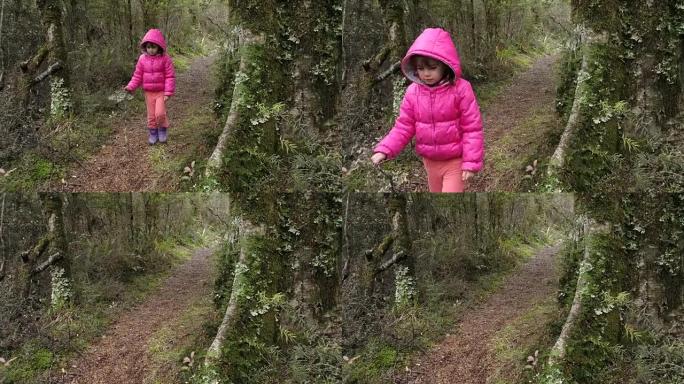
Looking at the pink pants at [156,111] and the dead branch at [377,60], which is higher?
the dead branch at [377,60]

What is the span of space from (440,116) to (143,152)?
7.40 ft

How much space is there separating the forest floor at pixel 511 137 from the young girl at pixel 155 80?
145cm

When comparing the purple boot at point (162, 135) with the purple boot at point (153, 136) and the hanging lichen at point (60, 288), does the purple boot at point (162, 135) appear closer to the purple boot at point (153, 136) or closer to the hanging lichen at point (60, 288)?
the purple boot at point (153, 136)

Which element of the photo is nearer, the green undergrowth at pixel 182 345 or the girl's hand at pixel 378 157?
the girl's hand at pixel 378 157

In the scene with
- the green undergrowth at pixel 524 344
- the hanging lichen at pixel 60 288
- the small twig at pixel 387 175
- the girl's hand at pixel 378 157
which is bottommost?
the green undergrowth at pixel 524 344

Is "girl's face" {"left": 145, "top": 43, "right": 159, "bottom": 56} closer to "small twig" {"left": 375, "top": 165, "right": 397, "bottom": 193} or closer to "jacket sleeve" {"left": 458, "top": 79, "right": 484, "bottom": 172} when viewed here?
"small twig" {"left": 375, "top": 165, "right": 397, "bottom": 193}

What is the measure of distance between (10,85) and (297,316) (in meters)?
2.86

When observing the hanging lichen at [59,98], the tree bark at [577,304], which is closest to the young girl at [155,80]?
the hanging lichen at [59,98]

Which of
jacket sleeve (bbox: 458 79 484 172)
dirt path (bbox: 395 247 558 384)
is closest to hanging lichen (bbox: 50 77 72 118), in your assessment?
jacket sleeve (bbox: 458 79 484 172)

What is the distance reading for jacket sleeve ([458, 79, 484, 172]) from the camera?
3874 mm

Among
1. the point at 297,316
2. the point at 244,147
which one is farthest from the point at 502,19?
the point at 297,316

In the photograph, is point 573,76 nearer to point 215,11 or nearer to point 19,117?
point 215,11

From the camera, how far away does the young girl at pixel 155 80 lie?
4.75 metres

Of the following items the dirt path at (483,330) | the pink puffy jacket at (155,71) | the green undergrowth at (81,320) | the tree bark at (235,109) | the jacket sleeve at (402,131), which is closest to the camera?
the jacket sleeve at (402,131)
